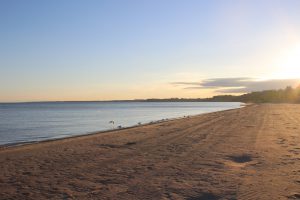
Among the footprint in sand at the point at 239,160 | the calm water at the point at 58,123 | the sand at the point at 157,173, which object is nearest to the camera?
the sand at the point at 157,173

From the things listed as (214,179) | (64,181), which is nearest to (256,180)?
(214,179)

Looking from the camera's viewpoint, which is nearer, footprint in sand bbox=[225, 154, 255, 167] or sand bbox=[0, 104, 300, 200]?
sand bbox=[0, 104, 300, 200]

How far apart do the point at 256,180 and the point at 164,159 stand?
438 cm

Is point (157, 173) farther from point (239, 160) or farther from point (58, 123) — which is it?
point (58, 123)

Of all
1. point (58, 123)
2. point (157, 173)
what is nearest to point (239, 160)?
point (157, 173)

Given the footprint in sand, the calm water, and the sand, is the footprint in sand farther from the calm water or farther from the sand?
the calm water

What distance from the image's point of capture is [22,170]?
12.4 metres

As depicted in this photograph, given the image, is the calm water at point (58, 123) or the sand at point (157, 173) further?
the calm water at point (58, 123)

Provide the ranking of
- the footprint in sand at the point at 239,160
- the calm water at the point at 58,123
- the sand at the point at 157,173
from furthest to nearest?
the calm water at the point at 58,123, the footprint in sand at the point at 239,160, the sand at the point at 157,173

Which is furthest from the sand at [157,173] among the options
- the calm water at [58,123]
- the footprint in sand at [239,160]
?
the calm water at [58,123]

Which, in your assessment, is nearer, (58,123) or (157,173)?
(157,173)

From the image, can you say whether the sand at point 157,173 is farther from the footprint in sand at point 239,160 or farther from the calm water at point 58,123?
the calm water at point 58,123

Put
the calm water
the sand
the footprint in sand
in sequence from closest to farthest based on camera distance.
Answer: the sand, the footprint in sand, the calm water

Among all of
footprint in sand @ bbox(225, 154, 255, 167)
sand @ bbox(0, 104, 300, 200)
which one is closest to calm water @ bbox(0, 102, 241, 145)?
sand @ bbox(0, 104, 300, 200)
